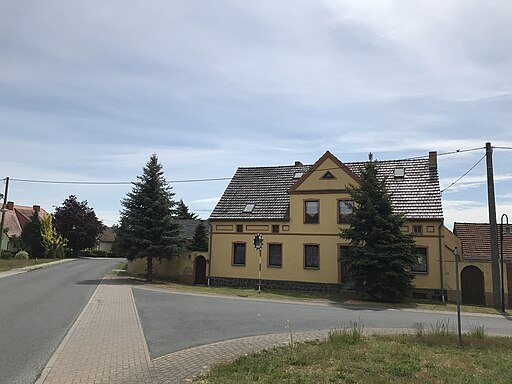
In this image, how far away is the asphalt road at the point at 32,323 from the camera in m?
7.24

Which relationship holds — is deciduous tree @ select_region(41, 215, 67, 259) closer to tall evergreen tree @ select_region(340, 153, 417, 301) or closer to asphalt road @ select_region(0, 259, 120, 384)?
asphalt road @ select_region(0, 259, 120, 384)

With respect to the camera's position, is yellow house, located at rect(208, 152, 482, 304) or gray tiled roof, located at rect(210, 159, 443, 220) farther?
gray tiled roof, located at rect(210, 159, 443, 220)

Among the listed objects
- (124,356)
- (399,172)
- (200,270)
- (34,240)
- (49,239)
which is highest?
(399,172)

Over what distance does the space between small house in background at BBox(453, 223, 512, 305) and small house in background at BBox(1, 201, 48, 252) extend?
2169 inches

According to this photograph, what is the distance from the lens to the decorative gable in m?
27.2

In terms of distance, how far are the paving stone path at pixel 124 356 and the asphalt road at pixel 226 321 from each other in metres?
0.45

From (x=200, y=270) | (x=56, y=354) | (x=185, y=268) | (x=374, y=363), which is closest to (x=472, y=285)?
(x=200, y=270)

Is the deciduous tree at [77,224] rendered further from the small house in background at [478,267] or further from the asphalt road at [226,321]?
the small house in background at [478,267]

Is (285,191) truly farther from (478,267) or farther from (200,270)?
(478,267)

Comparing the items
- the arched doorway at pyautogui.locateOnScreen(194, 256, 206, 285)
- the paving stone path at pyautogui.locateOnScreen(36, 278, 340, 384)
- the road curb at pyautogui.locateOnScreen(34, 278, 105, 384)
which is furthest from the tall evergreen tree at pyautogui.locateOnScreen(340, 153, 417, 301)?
the road curb at pyautogui.locateOnScreen(34, 278, 105, 384)

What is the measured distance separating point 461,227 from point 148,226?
21.0m

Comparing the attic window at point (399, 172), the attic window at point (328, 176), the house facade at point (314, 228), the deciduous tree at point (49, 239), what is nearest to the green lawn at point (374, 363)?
the house facade at point (314, 228)

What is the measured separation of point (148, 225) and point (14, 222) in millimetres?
54667

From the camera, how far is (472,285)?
2361 cm
